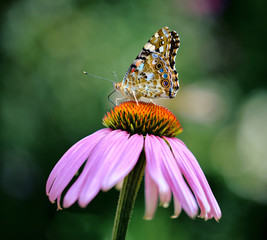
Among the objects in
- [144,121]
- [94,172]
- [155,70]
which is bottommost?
[94,172]

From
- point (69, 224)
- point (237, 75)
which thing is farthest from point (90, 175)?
point (237, 75)

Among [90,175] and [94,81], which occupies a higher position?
[94,81]

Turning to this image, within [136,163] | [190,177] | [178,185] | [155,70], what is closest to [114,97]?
[155,70]

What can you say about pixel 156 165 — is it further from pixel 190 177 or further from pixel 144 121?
pixel 144 121

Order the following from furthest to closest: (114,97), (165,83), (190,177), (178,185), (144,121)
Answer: (114,97), (165,83), (144,121), (190,177), (178,185)

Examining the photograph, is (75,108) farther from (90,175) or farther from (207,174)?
(90,175)

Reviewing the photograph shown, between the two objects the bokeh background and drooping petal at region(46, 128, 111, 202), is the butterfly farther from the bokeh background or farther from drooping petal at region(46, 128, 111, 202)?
the bokeh background

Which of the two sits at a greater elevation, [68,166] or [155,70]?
[155,70]
